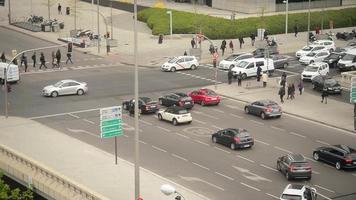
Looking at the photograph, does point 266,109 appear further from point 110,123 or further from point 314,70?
point 110,123

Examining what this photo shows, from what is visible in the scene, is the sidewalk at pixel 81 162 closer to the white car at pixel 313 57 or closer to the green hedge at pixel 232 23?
the white car at pixel 313 57

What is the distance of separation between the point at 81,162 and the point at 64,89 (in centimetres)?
2194

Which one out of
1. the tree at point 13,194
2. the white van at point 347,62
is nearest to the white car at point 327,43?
the white van at point 347,62

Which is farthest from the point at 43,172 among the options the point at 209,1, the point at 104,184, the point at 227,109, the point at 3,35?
the point at 209,1

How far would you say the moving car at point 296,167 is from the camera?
48.3 m

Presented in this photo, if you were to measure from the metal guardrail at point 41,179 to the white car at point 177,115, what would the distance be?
17347mm

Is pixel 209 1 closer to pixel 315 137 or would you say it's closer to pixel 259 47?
pixel 259 47

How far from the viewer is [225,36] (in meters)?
104

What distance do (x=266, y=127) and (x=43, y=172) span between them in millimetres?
23346

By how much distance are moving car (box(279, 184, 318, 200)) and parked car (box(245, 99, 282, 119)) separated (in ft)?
64.9

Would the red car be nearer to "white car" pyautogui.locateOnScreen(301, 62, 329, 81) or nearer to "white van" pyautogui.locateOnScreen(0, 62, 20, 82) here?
"white car" pyautogui.locateOnScreen(301, 62, 329, 81)

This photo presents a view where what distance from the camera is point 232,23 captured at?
348ft

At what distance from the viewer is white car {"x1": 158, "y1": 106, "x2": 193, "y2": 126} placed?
202 feet

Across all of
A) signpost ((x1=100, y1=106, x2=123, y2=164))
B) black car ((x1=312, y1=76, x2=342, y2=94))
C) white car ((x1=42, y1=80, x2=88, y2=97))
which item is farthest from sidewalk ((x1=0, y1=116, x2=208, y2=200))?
black car ((x1=312, y1=76, x2=342, y2=94))
